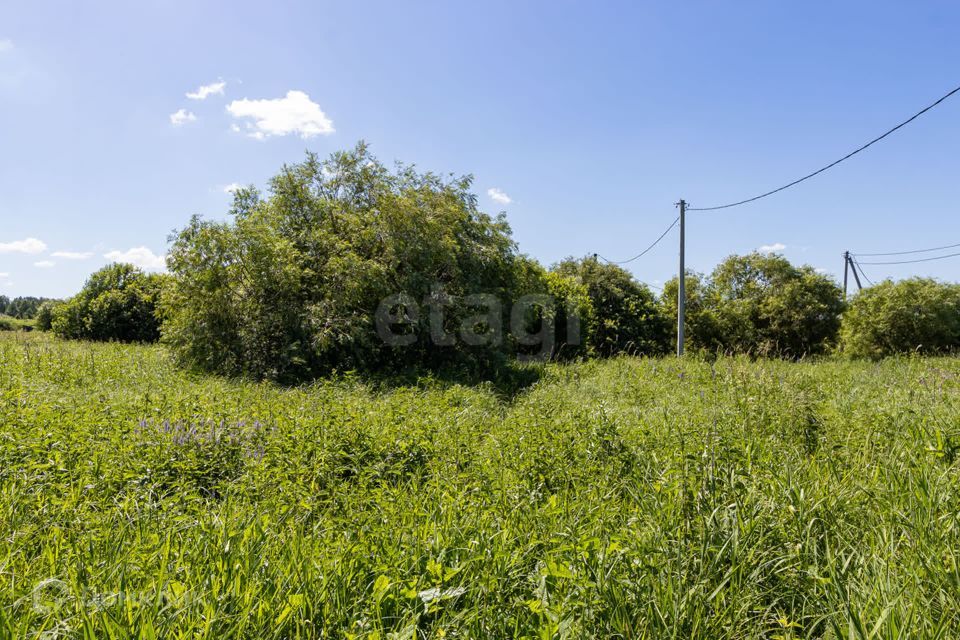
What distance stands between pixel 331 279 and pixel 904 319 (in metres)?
22.5

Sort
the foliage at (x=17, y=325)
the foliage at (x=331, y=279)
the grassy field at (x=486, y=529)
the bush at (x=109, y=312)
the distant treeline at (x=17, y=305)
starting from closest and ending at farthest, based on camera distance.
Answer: the grassy field at (x=486, y=529), the foliage at (x=331, y=279), the bush at (x=109, y=312), the foliage at (x=17, y=325), the distant treeline at (x=17, y=305)

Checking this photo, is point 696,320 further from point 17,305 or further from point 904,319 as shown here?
point 17,305

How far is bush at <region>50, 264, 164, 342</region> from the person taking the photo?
19.9 m

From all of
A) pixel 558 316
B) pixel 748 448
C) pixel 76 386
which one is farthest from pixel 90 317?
pixel 748 448

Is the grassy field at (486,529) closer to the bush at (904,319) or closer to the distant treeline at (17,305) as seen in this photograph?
the bush at (904,319)

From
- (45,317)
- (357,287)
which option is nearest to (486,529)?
(357,287)

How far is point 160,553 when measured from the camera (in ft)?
7.95

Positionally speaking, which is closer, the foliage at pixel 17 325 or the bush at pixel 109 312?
the bush at pixel 109 312

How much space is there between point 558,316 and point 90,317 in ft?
60.0

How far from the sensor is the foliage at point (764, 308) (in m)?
20.5

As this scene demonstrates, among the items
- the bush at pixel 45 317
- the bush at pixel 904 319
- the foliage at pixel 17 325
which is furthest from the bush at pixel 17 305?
the bush at pixel 904 319

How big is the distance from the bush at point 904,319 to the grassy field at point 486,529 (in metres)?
19.5

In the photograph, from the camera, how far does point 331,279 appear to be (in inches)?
432

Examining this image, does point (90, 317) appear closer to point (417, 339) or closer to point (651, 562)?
point (417, 339)
